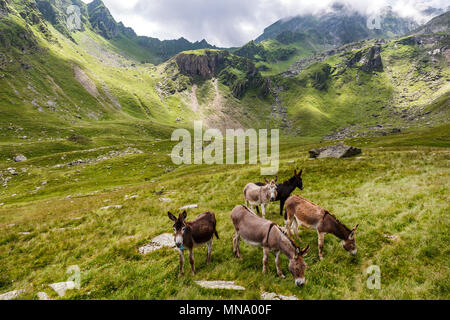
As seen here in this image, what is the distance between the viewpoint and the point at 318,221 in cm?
984

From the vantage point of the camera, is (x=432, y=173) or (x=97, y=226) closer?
(x=97, y=226)

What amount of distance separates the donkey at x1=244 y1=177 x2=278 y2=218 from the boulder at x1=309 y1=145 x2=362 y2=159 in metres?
22.4

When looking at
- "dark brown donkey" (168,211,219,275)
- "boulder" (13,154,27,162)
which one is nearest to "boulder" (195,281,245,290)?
"dark brown donkey" (168,211,219,275)

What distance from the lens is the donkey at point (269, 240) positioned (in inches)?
298

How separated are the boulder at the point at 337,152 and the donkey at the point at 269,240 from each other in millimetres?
27540

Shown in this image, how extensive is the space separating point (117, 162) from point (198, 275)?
3244 inches

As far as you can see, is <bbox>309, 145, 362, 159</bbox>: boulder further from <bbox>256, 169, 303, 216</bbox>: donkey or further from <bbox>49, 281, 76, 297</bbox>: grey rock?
<bbox>49, 281, 76, 297</bbox>: grey rock

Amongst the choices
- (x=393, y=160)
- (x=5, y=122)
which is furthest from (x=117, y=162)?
(x=5, y=122)

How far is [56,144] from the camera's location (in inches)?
4050

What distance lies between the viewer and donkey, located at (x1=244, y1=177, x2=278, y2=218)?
13069 mm

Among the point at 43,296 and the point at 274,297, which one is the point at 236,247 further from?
the point at 43,296

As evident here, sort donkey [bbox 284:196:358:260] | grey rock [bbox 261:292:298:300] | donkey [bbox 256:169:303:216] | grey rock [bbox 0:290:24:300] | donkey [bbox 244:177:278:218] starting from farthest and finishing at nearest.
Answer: donkey [bbox 256:169:303:216] → donkey [bbox 244:177:278:218] → donkey [bbox 284:196:358:260] → grey rock [bbox 0:290:24:300] → grey rock [bbox 261:292:298:300]

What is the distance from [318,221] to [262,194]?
4760 millimetres
